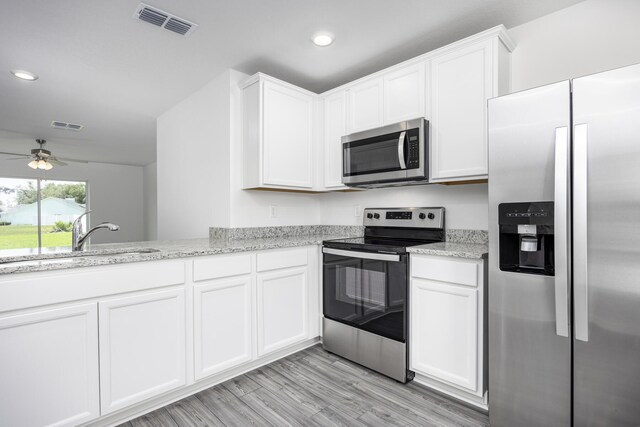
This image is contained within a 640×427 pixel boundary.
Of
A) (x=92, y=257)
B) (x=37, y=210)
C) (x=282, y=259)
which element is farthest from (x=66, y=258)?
(x=37, y=210)

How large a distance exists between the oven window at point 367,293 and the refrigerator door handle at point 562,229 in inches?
33.8

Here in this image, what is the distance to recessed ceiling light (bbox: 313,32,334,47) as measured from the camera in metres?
2.35

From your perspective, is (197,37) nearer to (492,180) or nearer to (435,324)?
(492,180)

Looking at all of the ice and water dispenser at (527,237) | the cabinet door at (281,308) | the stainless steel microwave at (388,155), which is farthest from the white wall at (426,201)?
the cabinet door at (281,308)

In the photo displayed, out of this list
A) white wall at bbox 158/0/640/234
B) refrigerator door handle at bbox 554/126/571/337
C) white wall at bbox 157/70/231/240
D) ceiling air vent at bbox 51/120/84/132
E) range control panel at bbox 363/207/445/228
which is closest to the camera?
refrigerator door handle at bbox 554/126/571/337

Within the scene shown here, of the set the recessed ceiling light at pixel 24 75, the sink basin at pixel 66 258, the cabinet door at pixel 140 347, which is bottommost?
the cabinet door at pixel 140 347

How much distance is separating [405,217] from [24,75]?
139 inches

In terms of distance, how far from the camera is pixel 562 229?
1.41m

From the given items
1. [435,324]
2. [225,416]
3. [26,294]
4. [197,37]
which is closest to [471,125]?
[435,324]

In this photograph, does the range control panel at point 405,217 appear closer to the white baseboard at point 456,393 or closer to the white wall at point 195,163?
the white baseboard at point 456,393

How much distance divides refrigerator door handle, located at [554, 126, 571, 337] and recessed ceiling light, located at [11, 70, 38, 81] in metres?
3.95

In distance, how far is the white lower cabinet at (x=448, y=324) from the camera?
1873 millimetres

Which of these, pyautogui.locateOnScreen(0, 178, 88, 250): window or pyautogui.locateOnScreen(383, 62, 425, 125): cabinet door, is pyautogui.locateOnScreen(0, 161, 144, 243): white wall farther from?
pyautogui.locateOnScreen(383, 62, 425, 125): cabinet door

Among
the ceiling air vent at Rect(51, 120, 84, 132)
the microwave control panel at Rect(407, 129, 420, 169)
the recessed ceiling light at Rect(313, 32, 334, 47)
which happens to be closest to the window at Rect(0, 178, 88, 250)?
the ceiling air vent at Rect(51, 120, 84, 132)
